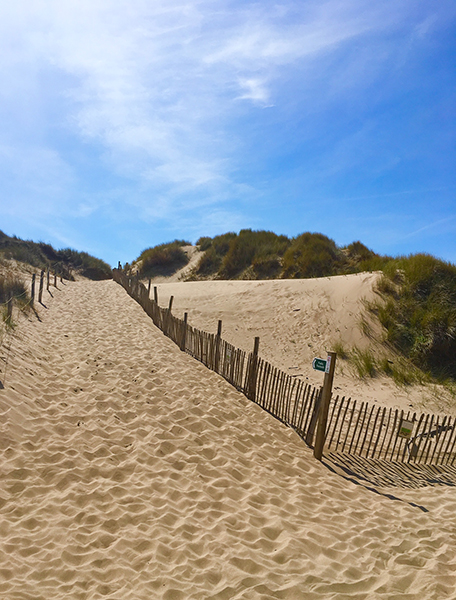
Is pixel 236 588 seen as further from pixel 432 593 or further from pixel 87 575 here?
pixel 432 593

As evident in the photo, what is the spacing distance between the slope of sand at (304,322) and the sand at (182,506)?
3824mm

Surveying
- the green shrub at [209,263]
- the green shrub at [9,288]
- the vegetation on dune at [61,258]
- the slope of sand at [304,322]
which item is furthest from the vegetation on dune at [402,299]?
the vegetation on dune at [61,258]

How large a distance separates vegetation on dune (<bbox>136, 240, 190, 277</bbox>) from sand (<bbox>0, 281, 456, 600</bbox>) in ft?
67.7

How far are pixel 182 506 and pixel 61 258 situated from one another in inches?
1226

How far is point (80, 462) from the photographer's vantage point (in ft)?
14.0

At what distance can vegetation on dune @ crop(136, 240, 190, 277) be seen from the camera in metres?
27.4

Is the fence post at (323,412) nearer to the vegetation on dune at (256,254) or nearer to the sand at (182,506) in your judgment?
the sand at (182,506)

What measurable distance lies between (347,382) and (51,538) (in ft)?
25.9

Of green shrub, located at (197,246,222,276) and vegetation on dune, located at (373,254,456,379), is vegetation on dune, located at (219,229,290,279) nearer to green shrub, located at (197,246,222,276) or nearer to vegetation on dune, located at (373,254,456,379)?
green shrub, located at (197,246,222,276)

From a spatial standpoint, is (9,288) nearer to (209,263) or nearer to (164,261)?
(209,263)

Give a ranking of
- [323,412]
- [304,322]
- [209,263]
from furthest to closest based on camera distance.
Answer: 1. [209,263]
2. [304,322]
3. [323,412]

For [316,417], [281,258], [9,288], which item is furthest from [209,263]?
[316,417]

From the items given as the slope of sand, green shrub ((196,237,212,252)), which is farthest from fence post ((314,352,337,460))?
green shrub ((196,237,212,252))

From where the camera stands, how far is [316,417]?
5.83 meters
